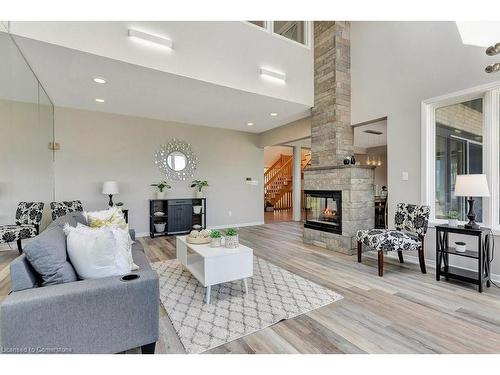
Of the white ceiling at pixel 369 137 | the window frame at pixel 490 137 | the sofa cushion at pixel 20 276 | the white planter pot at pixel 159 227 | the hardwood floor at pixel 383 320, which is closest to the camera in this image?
the sofa cushion at pixel 20 276

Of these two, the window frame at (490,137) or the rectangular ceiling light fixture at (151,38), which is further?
the rectangular ceiling light fixture at (151,38)

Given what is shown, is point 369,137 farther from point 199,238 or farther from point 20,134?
point 20,134

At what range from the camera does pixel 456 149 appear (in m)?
3.52

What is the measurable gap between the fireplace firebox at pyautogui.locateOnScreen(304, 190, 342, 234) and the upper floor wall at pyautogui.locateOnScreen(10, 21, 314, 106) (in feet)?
5.77

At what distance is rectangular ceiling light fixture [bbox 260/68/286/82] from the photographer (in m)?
4.18

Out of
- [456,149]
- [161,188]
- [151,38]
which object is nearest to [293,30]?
[151,38]

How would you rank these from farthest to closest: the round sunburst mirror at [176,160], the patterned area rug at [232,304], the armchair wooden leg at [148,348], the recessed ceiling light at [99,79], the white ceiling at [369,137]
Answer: the white ceiling at [369,137]
the round sunburst mirror at [176,160]
the recessed ceiling light at [99,79]
the patterned area rug at [232,304]
the armchair wooden leg at [148,348]

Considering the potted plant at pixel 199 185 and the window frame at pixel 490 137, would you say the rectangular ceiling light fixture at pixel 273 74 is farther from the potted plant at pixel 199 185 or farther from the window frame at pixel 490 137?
the potted plant at pixel 199 185

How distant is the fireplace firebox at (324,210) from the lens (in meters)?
4.43

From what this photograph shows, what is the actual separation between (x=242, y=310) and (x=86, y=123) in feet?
16.4

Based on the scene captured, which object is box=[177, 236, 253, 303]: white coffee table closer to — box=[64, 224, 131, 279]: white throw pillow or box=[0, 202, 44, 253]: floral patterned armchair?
box=[64, 224, 131, 279]: white throw pillow

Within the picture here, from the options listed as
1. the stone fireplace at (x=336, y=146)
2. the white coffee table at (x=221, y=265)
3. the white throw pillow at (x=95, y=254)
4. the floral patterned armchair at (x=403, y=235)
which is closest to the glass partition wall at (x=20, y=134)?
the white throw pillow at (x=95, y=254)

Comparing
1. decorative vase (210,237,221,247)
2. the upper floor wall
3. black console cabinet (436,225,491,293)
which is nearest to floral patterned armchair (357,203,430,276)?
black console cabinet (436,225,491,293)

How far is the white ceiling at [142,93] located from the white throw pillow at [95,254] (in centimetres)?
237
